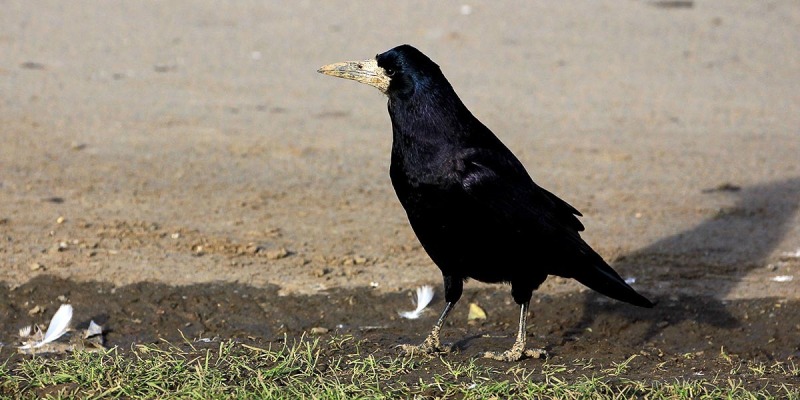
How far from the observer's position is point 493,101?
8.90 metres

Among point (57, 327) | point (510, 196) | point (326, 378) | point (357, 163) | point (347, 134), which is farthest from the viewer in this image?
point (347, 134)

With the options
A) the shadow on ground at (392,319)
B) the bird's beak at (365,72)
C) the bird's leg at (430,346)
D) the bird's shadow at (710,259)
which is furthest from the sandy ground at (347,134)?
the bird's beak at (365,72)

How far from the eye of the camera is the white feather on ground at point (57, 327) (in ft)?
14.8

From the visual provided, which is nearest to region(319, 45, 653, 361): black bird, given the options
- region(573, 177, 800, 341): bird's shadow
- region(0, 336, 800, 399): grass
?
region(0, 336, 800, 399): grass

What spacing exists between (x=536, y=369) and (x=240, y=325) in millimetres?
1361

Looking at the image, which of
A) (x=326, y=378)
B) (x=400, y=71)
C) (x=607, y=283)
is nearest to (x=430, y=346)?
(x=326, y=378)

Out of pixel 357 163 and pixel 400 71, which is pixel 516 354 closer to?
pixel 400 71

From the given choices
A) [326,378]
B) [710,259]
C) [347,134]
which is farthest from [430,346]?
[347,134]

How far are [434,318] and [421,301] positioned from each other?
0.39 ft

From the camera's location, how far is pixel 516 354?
4402mm

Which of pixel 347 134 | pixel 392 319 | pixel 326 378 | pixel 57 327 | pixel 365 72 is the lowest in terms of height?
pixel 347 134

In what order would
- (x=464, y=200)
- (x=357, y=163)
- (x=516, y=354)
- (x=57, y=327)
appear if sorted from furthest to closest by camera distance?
(x=357, y=163) < (x=57, y=327) < (x=516, y=354) < (x=464, y=200)

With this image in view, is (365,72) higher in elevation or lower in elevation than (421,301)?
higher

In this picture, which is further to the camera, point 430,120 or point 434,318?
point 434,318
